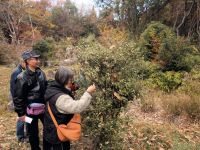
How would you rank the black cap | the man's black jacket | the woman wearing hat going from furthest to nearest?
the black cap
the man's black jacket
the woman wearing hat

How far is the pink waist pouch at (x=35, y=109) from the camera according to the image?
5.09m

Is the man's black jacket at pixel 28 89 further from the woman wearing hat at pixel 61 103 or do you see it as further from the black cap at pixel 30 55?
the woman wearing hat at pixel 61 103

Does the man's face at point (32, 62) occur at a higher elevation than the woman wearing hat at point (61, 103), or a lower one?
higher

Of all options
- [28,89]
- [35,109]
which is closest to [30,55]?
[28,89]

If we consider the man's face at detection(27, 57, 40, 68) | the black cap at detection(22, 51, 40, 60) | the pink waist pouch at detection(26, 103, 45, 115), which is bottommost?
the pink waist pouch at detection(26, 103, 45, 115)

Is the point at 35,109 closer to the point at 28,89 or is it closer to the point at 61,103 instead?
the point at 28,89

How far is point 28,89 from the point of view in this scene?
200 inches

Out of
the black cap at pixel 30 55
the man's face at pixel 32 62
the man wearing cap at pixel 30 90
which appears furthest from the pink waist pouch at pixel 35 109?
the black cap at pixel 30 55

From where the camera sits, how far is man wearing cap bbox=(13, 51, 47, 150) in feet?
16.5

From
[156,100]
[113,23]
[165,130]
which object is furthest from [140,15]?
[165,130]

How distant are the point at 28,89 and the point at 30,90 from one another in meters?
0.04

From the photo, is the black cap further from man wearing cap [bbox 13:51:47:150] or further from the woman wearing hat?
the woman wearing hat

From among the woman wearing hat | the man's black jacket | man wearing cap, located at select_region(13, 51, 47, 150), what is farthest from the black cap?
the woman wearing hat

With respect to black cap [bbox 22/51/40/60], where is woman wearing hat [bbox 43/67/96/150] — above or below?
below
